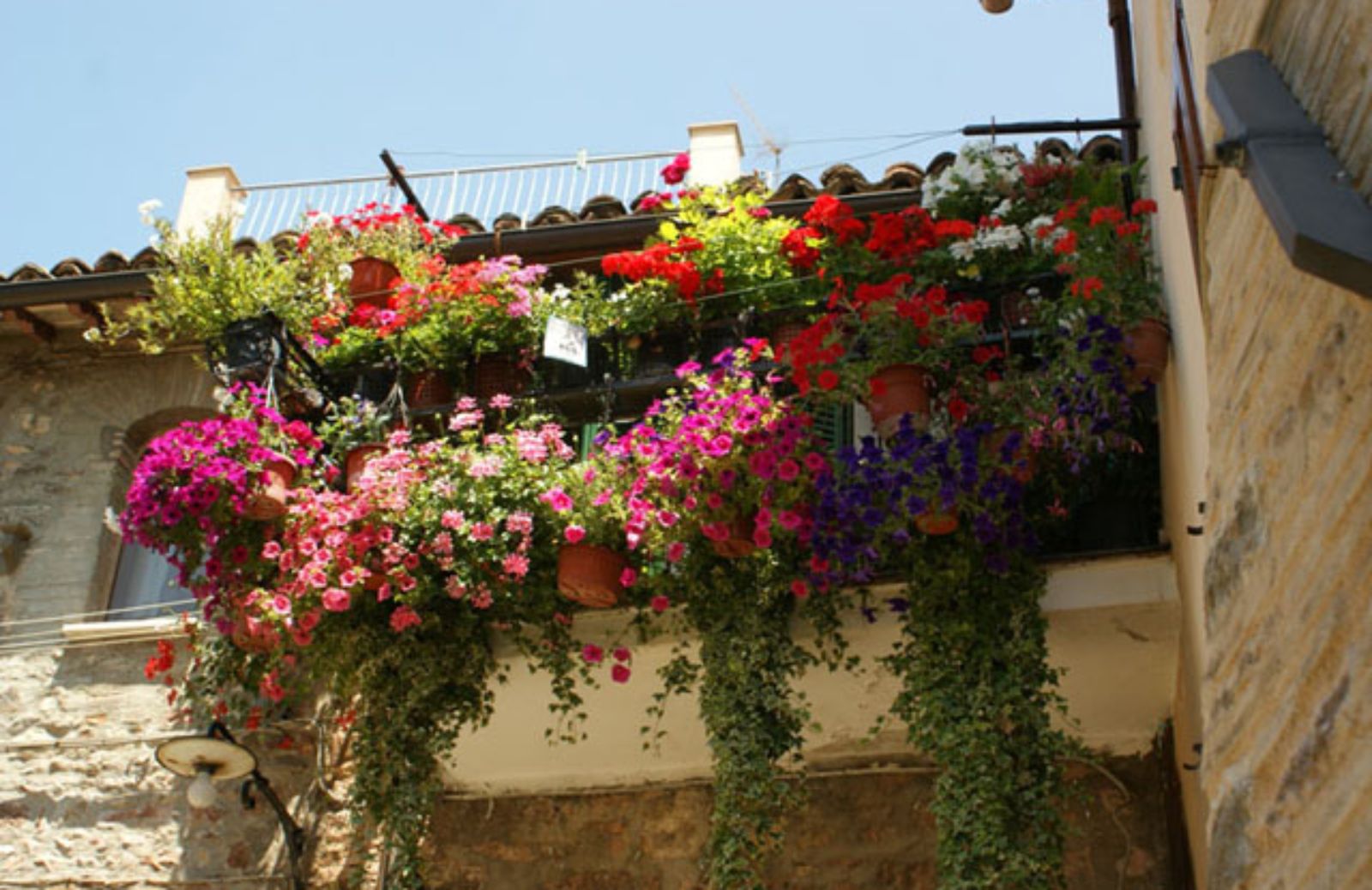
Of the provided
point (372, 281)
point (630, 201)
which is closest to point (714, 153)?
point (630, 201)

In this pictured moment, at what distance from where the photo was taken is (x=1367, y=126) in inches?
110

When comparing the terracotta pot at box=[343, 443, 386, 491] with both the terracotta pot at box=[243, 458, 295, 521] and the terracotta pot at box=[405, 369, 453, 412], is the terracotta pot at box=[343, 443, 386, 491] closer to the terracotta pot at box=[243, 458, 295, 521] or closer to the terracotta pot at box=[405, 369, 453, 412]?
the terracotta pot at box=[243, 458, 295, 521]

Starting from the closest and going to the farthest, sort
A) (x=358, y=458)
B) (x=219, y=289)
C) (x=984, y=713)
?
1. (x=984, y=713)
2. (x=358, y=458)
3. (x=219, y=289)

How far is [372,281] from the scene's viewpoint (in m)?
9.39

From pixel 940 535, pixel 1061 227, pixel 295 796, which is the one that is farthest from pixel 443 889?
pixel 1061 227

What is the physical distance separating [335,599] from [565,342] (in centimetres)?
184

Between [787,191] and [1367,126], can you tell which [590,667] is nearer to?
[787,191]

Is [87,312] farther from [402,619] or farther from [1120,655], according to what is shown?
[1120,655]

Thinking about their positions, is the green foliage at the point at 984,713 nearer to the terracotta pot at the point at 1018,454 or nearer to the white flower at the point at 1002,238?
the terracotta pot at the point at 1018,454

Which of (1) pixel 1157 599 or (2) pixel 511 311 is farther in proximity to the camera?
(2) pixel 511 311

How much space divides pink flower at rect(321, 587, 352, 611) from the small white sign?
1.69 meters

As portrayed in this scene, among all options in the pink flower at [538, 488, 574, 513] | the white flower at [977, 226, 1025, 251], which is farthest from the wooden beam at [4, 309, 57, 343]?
the white flower at [977, 226, 1025, 251]

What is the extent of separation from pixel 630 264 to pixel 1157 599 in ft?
10.2

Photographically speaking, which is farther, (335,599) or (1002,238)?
(1002,238)
